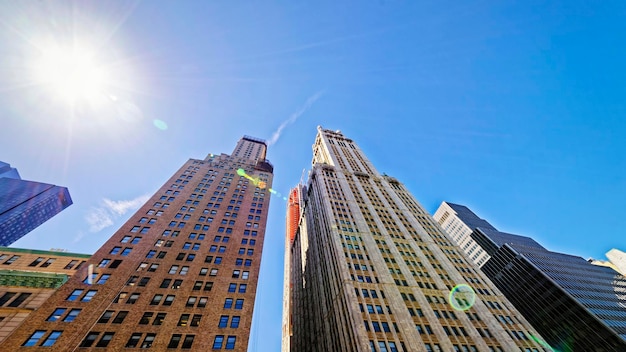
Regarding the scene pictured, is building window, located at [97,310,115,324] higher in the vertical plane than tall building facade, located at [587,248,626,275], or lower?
lower

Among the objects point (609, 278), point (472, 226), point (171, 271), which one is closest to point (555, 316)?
point (609, 278)

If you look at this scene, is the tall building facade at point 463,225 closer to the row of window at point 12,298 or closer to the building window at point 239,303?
the building window at point 239,303

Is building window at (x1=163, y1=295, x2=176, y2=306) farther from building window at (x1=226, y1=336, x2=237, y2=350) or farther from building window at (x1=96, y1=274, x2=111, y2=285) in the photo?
building window at (x1=226, y1=336, x2=237, y2=350)

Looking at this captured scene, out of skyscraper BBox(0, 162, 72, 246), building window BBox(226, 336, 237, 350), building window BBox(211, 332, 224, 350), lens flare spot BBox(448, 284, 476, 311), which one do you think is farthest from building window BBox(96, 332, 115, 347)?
skyscraper BBox(0, 162, 72, 246)

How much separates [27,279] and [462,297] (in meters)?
75.8

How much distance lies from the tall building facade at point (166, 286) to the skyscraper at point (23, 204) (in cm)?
14981

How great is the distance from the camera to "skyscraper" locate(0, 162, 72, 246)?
13625 cm

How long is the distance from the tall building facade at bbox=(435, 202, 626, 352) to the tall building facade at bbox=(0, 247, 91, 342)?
140 metres

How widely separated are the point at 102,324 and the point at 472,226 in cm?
16637

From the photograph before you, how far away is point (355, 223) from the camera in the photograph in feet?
232

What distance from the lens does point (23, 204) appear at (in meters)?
147

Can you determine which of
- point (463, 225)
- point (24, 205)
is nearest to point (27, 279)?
point (24, 205)

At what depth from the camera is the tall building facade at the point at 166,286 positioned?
3019 centimetres

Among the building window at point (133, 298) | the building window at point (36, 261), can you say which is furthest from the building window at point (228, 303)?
the building window at point (36, 261)
